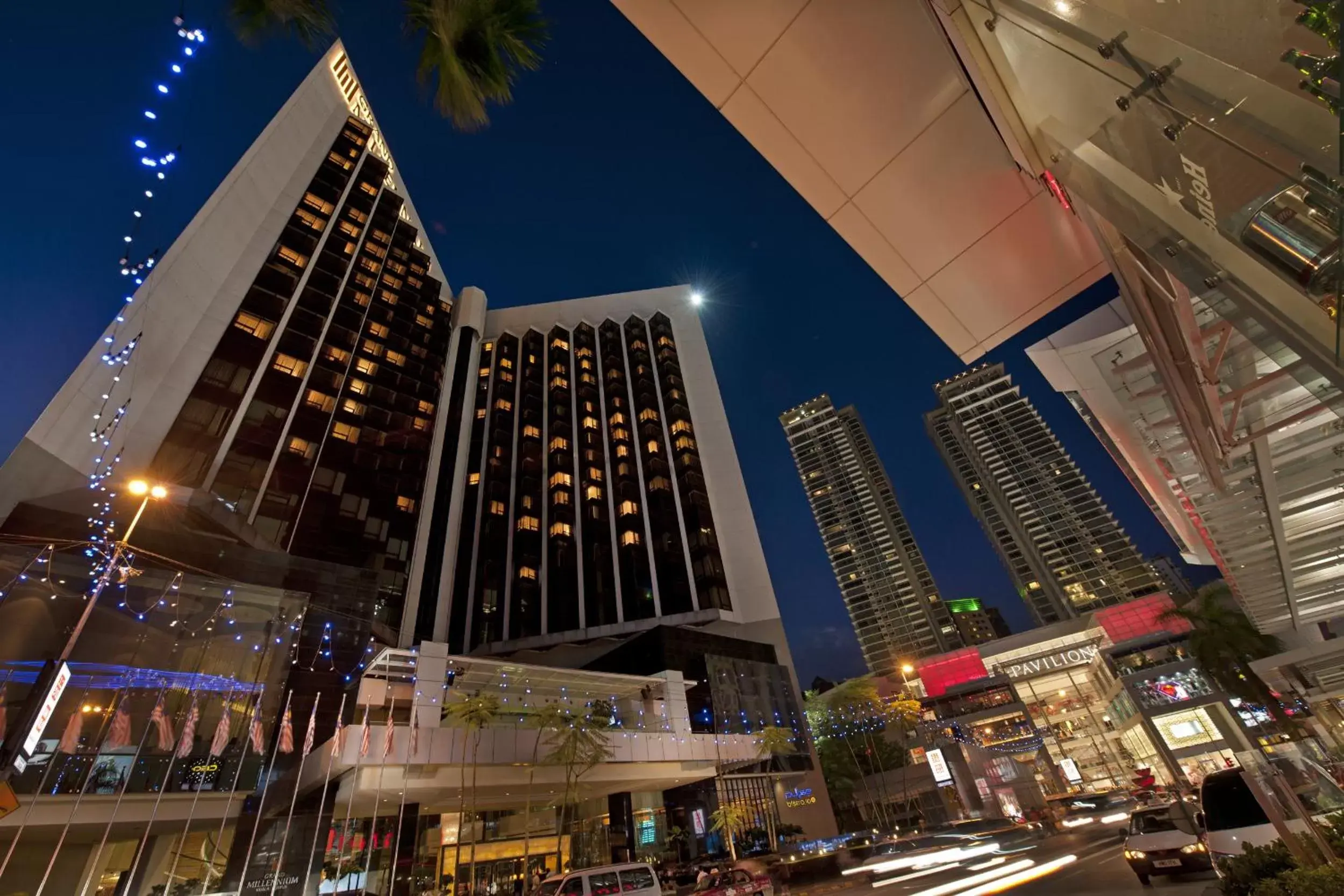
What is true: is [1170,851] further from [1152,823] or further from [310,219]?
[310,219]

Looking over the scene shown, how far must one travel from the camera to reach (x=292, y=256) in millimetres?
39156

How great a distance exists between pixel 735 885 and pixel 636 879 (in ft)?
8.53

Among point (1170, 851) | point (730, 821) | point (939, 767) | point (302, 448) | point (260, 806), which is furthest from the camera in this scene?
point (302, 448)

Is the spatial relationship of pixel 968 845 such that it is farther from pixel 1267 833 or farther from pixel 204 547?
pixel 204 547

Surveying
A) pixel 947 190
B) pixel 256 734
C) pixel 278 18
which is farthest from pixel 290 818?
pixel 947 190

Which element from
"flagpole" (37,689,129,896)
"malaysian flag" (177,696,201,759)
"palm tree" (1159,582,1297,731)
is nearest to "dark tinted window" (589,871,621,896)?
"malaysian flag" (177,696,201,759)

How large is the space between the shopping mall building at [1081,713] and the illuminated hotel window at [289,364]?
49043mm

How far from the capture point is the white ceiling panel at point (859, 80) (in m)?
3.92

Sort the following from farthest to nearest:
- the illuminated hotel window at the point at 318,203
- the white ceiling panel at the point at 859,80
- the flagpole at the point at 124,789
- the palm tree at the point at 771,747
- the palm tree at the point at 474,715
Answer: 1. the illuminated hotel window at the point at 318,203
2. the palm tree at the point at 771,747
3. the palm tree at the point at 474,715
4. the flagpole at the point at 124,789
5. the white ceiling panel at the point at 859,80

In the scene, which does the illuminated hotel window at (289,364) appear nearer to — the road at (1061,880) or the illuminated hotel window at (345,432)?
the illuminated hotel window at (345,432)

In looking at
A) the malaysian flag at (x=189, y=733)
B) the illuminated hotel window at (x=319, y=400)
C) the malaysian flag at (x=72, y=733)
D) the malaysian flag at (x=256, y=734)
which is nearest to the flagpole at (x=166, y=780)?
the malaysian flag at (x=189, y=733)

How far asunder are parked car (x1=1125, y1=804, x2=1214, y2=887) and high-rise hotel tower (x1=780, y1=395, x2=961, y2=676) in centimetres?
11361

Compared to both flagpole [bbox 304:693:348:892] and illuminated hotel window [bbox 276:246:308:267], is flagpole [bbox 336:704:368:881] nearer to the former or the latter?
flagpole [bbox 304:693:348:892]

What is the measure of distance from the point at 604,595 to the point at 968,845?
27378mm
